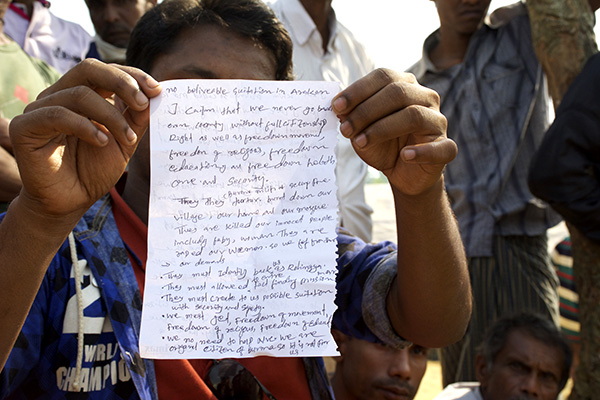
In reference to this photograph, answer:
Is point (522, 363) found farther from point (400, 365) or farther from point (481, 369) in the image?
point (400, 365)

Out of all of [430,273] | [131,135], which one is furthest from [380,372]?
[131,135]

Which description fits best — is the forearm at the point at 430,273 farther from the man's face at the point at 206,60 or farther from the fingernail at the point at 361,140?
the man's face at the point at 206,60

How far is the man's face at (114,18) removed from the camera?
3.67 metres

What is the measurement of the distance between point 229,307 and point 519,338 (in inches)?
86.8

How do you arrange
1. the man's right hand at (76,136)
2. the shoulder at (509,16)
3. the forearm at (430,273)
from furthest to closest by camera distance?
the shoulder at (509,16), the forearm at (430,273), the man's right hand at (76,136)

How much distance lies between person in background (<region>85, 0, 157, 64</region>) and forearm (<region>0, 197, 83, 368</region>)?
8.38 feet

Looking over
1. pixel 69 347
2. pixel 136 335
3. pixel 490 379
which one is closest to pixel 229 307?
pixel 136 335

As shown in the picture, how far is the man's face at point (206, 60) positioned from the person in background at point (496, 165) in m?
2.16

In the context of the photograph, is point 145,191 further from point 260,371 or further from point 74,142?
point 260,371

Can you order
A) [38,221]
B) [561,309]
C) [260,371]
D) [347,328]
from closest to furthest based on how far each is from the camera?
[38,221]
[260,371]
[347,328]
[561,309]

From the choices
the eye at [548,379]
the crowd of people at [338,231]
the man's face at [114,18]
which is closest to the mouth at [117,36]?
the man's face at [114,18]

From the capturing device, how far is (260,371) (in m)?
1.68

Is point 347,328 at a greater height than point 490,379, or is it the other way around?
point 347,328

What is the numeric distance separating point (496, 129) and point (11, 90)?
2550 millimetres
